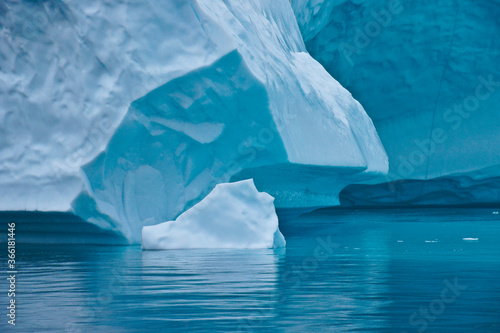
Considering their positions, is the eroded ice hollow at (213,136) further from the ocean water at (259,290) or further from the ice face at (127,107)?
the ocean water at (259,290)

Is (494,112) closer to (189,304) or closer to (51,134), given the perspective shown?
(51,134)

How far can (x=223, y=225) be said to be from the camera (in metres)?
6.29

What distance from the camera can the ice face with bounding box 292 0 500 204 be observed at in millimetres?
13633

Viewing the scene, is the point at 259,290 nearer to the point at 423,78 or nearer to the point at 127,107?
the point at 127,107

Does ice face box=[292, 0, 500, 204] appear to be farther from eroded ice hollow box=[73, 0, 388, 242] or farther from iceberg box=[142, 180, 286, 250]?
iceberg box=[142, 180, 286, 250]

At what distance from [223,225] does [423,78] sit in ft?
31.0

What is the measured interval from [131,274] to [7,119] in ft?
10.0

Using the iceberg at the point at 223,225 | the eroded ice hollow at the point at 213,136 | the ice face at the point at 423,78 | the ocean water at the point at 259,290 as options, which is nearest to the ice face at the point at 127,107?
the eroded ice hollow at the point at 213,136

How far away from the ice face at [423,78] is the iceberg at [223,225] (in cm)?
722

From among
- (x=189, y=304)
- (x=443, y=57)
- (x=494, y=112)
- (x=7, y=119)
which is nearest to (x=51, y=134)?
(x=7, y=119)

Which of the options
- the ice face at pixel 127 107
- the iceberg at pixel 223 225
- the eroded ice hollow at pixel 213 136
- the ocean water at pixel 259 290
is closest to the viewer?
the ocean water at pixel 259 290

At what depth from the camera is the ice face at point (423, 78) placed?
537 inches

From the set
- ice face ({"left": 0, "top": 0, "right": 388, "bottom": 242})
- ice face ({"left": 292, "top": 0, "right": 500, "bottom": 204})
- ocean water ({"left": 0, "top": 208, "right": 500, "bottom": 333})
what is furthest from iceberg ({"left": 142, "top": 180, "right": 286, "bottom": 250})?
ice face ({"left": 292, "top": 0, "right": 500, "bottom": 204})

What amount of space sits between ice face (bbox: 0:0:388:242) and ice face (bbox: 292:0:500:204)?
6.21 m
